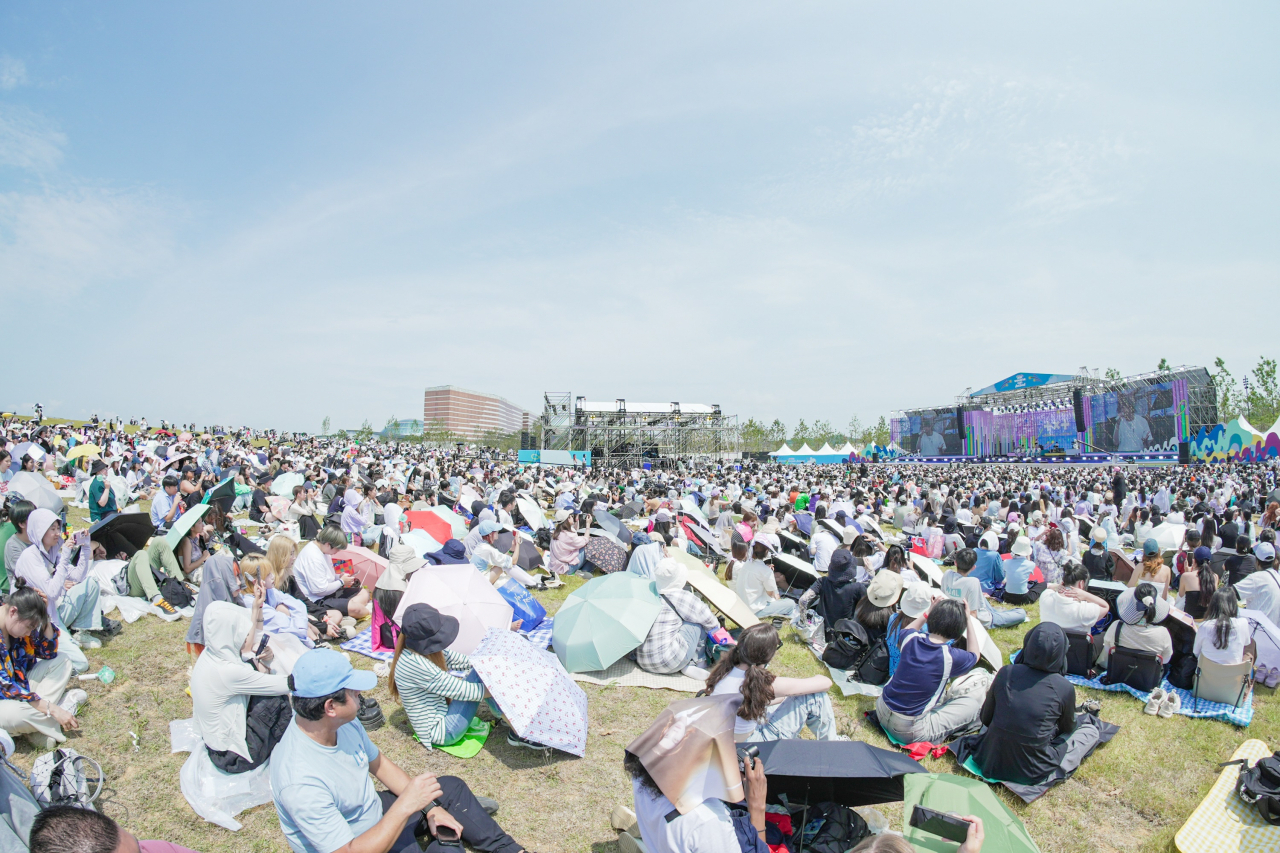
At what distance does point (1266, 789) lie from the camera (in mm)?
3188

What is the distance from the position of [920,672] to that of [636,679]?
2.27m

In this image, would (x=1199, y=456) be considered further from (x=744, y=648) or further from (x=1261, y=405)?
(x=744, y=648)

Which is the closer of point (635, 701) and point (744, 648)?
point (744, 648)

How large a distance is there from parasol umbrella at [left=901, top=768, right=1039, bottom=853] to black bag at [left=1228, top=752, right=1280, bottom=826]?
168 cm

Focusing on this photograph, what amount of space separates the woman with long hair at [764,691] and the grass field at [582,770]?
0.69 metres

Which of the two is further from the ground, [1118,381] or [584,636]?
[1118,381]

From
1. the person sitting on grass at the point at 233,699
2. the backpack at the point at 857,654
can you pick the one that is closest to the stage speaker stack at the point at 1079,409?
the backpack at the point at 857,654

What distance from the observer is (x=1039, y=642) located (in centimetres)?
356

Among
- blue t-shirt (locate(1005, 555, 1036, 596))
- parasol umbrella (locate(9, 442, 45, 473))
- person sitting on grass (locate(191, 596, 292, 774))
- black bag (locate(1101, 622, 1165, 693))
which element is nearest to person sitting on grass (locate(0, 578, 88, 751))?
person sitting on grass (locate(191, 596, 292, 774))

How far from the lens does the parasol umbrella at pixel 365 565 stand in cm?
675

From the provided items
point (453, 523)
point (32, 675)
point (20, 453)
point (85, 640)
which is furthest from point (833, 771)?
point (20, 453)

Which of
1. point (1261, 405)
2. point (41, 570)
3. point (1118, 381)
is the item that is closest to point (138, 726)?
point (41, 570)

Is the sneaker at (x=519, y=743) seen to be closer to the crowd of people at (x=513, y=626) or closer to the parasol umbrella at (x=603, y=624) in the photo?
the crowd of people at (x=513, y=626)

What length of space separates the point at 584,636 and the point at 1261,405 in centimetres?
5647
